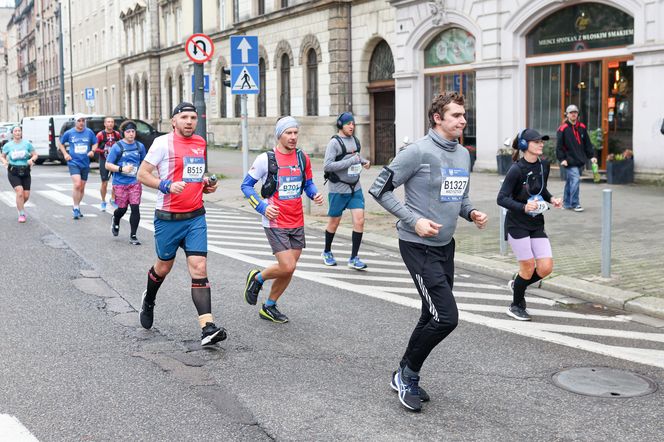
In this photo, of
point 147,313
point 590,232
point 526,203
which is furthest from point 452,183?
point 590,232

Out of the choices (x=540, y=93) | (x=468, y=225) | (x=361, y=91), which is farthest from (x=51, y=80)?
(x=468, y=225)

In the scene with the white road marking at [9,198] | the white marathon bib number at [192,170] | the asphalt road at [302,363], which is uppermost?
the white marathon bib number at [192,170]

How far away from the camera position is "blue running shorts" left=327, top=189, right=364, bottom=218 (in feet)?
33.1

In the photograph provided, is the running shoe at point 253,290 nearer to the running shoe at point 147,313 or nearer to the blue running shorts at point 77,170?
the running shoe at point 147,313

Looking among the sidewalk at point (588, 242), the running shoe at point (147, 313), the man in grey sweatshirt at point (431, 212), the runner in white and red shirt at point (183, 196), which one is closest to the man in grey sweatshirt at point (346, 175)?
the sidewalk at point (588, 242)

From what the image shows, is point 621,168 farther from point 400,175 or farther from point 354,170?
point 400,175

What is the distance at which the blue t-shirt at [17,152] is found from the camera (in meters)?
14.8

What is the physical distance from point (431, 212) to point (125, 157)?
25.9ft

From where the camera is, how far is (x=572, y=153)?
14.1 metres

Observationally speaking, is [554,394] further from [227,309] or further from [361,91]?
[361,91]

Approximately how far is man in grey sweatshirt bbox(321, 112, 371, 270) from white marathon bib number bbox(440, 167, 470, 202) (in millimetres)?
4503

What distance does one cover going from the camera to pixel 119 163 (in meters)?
12.2

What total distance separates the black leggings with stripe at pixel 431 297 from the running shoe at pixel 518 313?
2.32 metres

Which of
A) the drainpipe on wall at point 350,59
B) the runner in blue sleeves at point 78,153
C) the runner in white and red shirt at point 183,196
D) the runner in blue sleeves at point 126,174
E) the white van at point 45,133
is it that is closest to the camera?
the runner in white and red shirt at point 183,196
